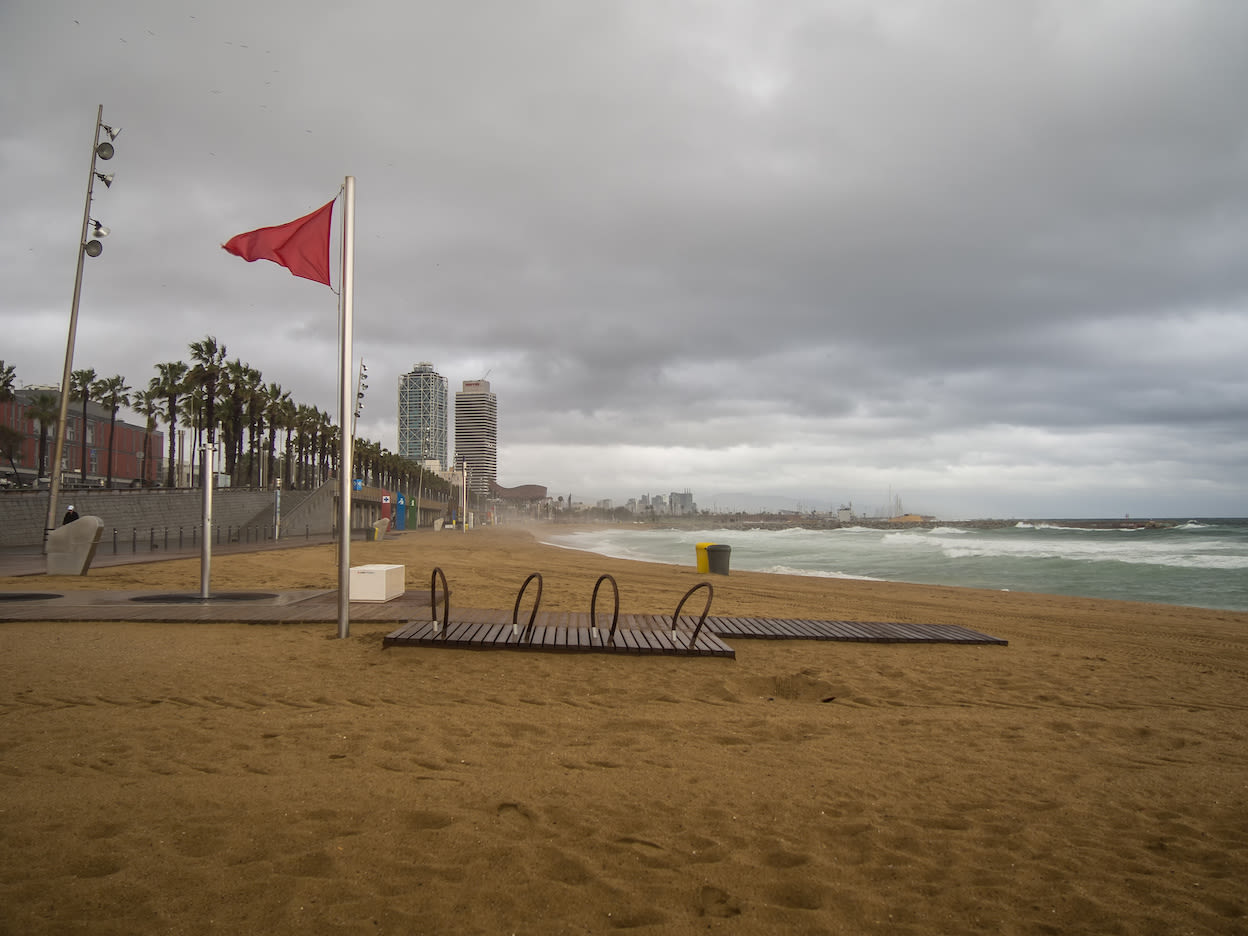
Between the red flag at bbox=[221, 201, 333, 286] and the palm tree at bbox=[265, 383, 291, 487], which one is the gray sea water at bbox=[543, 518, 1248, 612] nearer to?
the red flag at bbox=[221, 201, 333, 286]

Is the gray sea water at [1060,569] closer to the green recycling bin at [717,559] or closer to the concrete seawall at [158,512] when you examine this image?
the green recycling bin at [717,559]

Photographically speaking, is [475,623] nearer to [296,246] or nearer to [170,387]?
[296,246]

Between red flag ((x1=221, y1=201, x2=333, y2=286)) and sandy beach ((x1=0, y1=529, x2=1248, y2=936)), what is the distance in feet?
14.3

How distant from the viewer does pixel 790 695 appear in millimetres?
6410

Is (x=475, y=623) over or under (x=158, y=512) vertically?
under

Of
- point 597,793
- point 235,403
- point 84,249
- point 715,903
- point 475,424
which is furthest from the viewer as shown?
point 475,424

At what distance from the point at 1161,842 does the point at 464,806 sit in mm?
3531

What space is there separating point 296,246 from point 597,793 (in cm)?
715

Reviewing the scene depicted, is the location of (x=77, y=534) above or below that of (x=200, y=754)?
above

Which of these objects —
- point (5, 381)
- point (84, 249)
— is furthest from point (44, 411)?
point (84, 249)

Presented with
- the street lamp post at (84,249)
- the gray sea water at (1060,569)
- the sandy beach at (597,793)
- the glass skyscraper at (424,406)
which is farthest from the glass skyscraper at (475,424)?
the sandy beach at (597,793)

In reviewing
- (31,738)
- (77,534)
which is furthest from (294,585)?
(31,738)

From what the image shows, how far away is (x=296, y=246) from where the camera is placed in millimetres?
8047

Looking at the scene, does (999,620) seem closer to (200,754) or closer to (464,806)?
(464,806)
